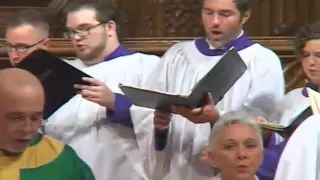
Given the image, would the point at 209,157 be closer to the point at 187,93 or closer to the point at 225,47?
the point at 187,93

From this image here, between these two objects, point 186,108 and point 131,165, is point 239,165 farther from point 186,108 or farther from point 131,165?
point 131,165

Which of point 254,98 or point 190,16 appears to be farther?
point 190,16

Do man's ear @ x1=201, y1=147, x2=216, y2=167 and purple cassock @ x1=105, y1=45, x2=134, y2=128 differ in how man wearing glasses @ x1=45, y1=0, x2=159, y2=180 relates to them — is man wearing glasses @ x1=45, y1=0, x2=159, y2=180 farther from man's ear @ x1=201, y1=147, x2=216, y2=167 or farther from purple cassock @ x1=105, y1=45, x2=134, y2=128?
man's ear @ x1=201, y1=147, x2=216, y2=167

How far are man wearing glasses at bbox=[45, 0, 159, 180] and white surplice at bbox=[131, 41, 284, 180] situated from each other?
0.08m

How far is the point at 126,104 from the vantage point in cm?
295

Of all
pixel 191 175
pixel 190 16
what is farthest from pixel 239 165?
pixel 190 16

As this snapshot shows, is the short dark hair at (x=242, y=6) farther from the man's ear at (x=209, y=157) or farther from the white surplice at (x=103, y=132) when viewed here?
the man's ear at (x=209, y=157)

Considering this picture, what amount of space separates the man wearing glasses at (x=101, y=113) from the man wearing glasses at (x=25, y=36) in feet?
0.48

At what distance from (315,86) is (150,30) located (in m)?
1.46

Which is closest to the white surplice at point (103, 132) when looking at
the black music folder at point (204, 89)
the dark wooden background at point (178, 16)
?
the black music folder at point (204, 89)

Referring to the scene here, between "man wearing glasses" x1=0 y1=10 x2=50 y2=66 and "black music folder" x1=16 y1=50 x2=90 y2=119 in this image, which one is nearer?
"black music folder" x1=16 y1=50 x2=90 y2=119

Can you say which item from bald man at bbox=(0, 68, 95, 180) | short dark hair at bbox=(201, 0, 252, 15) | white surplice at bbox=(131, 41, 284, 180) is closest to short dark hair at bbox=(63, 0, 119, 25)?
white surplice at bbox=(131, 41, 284, 180)

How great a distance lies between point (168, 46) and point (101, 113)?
2.48 feet

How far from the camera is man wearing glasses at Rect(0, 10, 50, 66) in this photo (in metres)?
3.08
